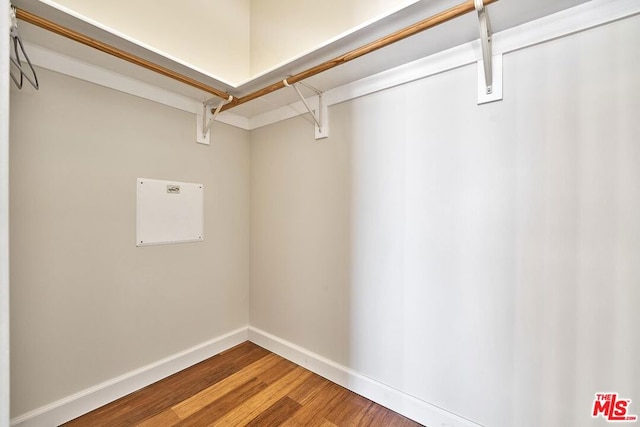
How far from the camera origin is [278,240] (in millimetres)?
2113

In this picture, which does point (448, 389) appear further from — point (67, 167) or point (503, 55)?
point (67, 167)

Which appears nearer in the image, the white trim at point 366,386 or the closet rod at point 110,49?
the closet rod at point 110,49

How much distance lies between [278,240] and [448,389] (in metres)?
1.42

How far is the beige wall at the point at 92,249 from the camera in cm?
131

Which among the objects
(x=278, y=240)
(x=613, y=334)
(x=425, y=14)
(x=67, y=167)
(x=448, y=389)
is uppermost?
(x=425, y=14)

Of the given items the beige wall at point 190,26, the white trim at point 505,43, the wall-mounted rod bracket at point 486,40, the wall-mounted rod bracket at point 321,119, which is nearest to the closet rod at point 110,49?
the beige wall at point 190,26

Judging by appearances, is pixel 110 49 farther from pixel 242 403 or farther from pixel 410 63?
pixel 242 403

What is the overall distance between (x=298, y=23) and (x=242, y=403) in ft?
8.23

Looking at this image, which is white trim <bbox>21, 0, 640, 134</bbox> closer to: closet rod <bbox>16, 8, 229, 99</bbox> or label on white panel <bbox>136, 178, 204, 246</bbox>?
closet rod <bbox>16, 8, 229, 99</bbox>

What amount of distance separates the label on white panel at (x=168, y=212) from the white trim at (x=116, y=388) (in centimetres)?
80

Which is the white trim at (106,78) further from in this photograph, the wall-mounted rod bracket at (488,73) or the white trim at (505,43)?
the wall-mounted rod bracket at (488,73)

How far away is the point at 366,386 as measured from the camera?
160 cm

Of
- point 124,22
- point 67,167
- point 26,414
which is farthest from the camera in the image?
point 124,22

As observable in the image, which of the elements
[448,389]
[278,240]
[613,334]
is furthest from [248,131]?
[613,334]
